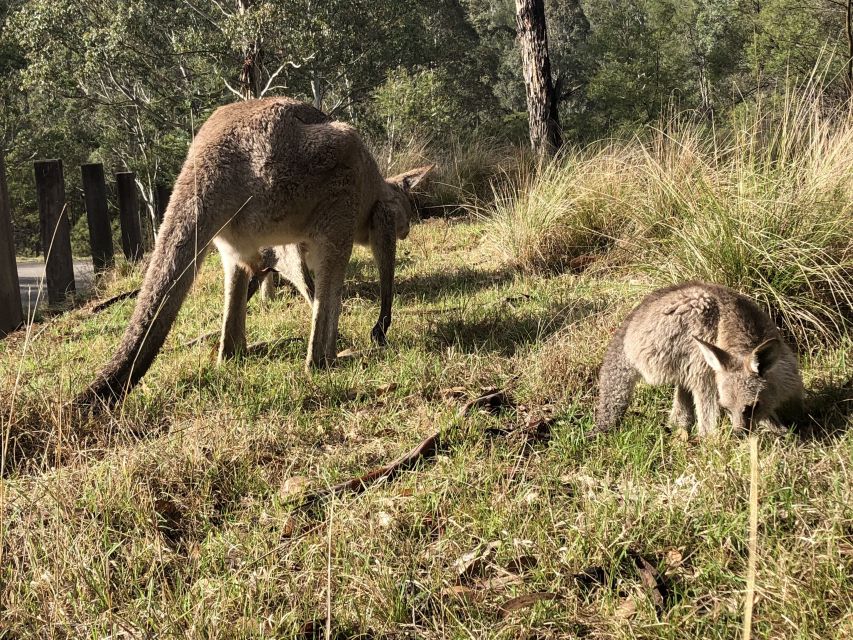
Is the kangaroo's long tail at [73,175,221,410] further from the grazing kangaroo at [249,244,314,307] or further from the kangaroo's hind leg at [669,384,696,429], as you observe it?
the kangaroo's hind leg at [669,384,696,429]

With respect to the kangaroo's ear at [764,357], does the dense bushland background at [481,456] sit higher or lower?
lower

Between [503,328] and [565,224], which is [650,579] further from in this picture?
[565,224]

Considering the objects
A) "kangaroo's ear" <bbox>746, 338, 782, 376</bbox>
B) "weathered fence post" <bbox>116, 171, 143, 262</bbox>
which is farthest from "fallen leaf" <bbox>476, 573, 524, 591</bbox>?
"weathered fence post" <bbox>116, 171, 143, 262</bbox>

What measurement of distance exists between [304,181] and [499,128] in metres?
28.2

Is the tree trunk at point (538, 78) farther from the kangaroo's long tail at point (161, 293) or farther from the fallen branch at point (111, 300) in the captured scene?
the kangaroo's long tail at point (161, 293)

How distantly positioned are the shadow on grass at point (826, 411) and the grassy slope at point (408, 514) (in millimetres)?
16

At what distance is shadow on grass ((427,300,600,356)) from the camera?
14.7 feet

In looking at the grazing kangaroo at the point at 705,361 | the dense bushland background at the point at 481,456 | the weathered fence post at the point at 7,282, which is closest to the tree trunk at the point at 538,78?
the dense bushland background at the point at 481,456

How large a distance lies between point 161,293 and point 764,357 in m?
2.77

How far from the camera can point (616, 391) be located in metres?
3.12

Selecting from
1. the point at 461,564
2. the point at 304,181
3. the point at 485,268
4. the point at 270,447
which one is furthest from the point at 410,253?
the point at 461,564

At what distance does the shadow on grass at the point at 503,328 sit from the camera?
4.49m

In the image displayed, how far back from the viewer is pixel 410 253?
8.36 metres

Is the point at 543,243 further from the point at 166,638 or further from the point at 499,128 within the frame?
the point at 499,128
